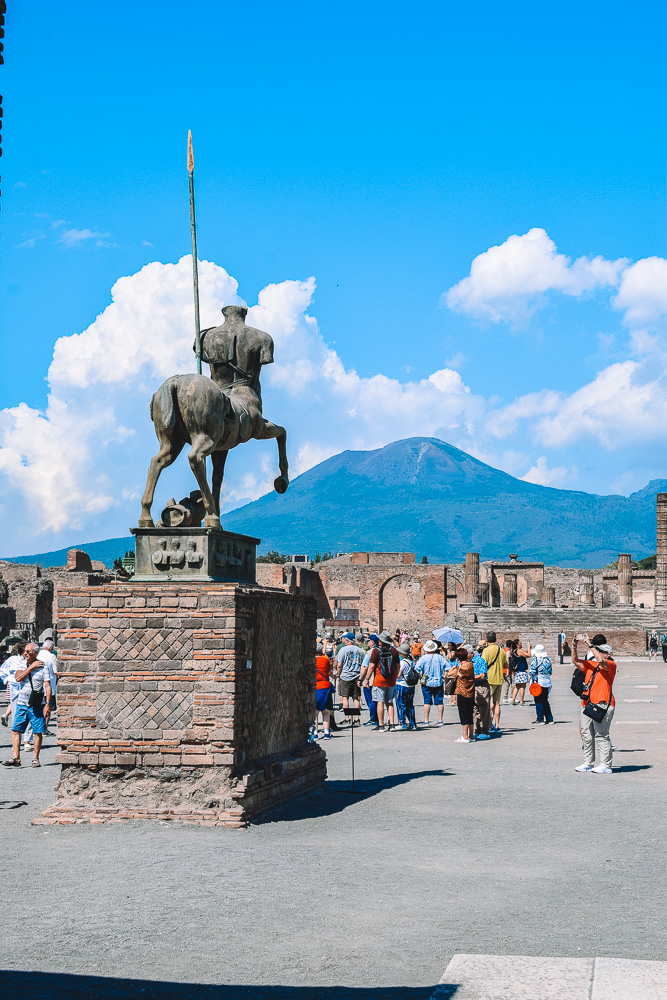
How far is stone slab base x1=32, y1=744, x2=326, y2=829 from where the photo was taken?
30.2 feet

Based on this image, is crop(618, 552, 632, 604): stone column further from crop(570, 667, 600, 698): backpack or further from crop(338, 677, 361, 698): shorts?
crop(570, 667, 600, 698): backpack

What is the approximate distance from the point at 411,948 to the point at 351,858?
7.71 ft

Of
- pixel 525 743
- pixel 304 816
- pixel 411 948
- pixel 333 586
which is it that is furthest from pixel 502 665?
pixel 333 586

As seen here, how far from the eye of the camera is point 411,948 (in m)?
5.68

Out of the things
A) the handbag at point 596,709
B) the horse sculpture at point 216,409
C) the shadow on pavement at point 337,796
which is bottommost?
the shadow on pavement at point 337,796

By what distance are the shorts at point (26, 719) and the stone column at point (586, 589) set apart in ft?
198

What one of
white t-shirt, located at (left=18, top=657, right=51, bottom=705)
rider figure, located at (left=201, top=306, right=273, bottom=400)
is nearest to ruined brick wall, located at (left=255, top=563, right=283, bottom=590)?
white t-shirt, located at (left=18, top=657, right=51, bottom=705)

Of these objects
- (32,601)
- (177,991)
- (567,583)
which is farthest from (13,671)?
(567,583)

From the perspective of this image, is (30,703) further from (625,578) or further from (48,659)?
(625,578)

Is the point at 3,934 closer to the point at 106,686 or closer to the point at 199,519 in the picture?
the point at 106,686

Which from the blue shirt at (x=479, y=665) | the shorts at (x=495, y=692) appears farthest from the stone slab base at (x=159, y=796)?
the shorts at (x=495, y=692)

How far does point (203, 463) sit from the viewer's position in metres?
10.3

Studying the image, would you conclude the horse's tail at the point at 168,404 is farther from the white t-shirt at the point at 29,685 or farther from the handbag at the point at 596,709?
the handbag at the point at 596,709

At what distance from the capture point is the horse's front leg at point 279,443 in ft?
36.8
